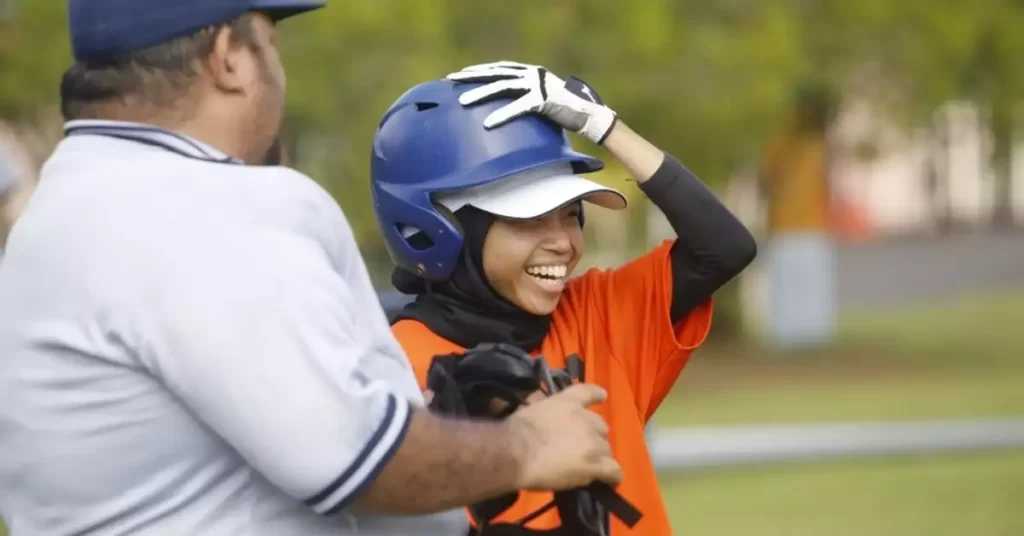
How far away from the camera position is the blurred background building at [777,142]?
11.4 meters

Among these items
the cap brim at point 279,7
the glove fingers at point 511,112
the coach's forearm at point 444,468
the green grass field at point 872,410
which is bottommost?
the green grass field at point 872,410

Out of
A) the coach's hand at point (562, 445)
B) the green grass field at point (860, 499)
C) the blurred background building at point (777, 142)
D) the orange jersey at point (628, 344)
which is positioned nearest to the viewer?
the coach's hand at point (562, 445)

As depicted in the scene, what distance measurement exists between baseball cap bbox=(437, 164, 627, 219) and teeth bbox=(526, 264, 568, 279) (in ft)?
0.52

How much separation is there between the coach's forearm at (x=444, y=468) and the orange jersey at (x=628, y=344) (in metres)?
1.10

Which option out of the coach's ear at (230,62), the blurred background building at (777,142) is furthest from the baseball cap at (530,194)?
the coach's ear at (230,62)

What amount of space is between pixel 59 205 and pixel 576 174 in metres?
1.70

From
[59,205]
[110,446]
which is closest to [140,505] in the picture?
[110,446]

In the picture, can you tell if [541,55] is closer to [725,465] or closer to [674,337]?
[725,465]

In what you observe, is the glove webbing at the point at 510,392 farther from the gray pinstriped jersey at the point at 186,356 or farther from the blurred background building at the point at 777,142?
the blurred background building at the point at 777,142

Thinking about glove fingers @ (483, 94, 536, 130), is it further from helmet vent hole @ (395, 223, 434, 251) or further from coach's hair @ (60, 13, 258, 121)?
coach's hair @ (60, 13, 258, 121)

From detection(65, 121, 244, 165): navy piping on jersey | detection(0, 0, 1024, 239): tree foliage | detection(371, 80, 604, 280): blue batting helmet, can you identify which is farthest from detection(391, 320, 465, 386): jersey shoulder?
detection(0, 0, 1024, 239): tree foliage

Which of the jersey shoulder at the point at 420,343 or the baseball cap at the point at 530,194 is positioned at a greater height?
the baseball cap at the point at 530,194

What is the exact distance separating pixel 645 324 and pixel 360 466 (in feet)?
5.10

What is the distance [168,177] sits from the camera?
2.43 metres
